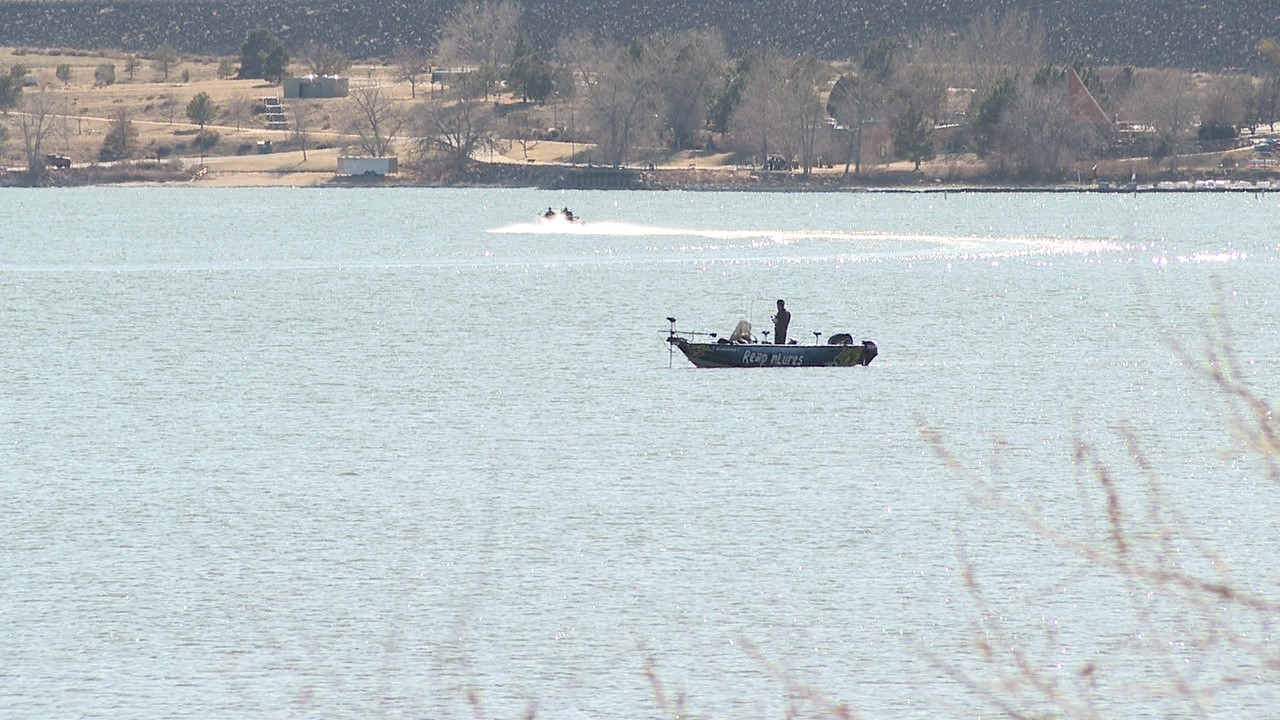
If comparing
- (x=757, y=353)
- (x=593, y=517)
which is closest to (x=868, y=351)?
(x=757, y=353)

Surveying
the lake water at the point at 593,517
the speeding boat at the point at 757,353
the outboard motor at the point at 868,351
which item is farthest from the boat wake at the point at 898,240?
the speeding boat at the point at 757,353

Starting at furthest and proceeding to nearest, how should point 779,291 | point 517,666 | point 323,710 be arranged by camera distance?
1. point 779,291
2. point 517,666
3. point 323,710

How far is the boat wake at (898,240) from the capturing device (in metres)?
169

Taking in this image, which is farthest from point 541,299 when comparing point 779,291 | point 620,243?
A: point 620,243

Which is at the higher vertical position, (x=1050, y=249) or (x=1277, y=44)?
(x=1277, y=44)

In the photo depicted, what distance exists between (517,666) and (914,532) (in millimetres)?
14030

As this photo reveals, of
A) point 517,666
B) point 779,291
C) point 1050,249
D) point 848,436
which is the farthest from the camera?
point 1050,249

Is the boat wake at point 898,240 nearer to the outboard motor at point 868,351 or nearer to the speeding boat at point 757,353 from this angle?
the outboard motor at point 868,351

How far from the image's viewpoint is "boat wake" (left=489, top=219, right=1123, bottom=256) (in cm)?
16925

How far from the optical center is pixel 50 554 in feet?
147

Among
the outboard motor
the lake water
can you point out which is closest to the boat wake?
the lake water

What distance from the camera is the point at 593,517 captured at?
161 ft

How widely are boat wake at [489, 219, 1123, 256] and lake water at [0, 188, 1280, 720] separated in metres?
59.0

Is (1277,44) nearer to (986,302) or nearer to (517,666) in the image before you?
(517,666)
